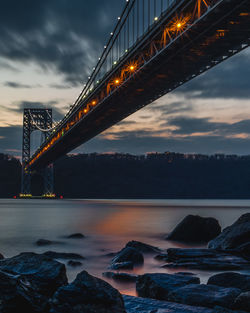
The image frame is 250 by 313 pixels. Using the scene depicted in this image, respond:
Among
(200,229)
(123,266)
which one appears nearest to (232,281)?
(123,266)

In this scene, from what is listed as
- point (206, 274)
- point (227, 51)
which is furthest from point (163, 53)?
point (206, 274)

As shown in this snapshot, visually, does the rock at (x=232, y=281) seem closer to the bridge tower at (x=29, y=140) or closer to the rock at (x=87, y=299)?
the rock at (x=87, y=299)

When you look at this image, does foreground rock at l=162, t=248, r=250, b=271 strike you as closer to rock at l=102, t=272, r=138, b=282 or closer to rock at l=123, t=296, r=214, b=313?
rock at l=102, t=272, r=138, b=282

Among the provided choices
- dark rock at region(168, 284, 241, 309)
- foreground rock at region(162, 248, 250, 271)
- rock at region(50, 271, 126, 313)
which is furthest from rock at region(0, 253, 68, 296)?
foreground rock at region(162, 248, 250, 271)

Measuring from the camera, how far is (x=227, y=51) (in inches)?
704

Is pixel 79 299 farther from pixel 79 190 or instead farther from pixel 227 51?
pixel 79 190

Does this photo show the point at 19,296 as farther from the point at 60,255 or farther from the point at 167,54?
the point at 167,54

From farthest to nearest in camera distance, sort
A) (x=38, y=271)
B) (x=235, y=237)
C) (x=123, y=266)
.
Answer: (x=235, y=237)
(x=123, y=266)
(x=38, y=271)

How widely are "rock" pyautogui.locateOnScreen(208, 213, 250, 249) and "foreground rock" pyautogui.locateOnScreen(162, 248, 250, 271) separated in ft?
1.40

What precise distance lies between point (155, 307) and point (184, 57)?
16301 mm

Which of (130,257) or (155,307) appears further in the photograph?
(130,257)

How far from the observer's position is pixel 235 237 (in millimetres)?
8211

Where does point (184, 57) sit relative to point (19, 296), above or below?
above

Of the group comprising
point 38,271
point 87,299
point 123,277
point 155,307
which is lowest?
point 123,277
